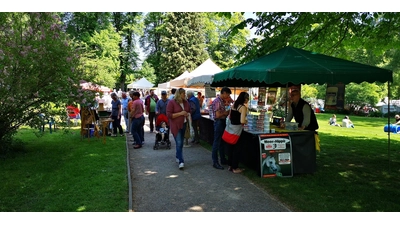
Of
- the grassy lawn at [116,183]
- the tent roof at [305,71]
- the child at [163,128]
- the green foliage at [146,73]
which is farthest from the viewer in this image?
the green foliage at [146,73]

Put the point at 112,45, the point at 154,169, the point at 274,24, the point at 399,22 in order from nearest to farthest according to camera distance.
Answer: the point at 154,169
the point at 399,22
the point at 274,24
the point at 112,45

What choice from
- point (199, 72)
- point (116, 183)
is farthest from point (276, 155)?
point (199, 72)

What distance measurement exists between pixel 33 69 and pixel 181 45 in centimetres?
3371

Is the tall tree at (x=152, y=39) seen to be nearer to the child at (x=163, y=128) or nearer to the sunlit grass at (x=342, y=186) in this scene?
the child at (x=163, y=128)

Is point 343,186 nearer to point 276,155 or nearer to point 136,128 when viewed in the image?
point 276,155

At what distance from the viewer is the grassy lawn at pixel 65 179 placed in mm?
4910

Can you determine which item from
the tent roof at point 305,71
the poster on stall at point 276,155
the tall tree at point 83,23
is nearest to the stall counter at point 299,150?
the poster on stall at point 276,155

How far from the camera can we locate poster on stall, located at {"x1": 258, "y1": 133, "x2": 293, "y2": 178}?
20.5 ft

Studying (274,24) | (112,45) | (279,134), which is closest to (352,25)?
(274,24)

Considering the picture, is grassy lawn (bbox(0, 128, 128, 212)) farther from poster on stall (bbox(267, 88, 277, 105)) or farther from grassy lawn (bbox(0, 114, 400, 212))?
poster on stall (bbox(267, 88, 277, 105))

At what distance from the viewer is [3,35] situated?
25.8 ft

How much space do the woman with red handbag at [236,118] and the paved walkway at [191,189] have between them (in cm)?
22

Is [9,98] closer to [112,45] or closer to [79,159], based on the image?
[79,159]

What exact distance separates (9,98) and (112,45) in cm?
2763
